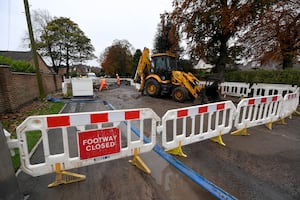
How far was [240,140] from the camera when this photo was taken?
362 cm

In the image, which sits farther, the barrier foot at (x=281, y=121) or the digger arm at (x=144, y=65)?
the digger arm at (x=144, y=65)

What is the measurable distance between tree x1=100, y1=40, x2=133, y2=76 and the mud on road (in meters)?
37.6

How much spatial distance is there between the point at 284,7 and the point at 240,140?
494 inches

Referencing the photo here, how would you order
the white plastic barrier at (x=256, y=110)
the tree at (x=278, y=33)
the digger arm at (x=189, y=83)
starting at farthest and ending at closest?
the tree at (x=278, y=33) < the digger arm at (x=189, y=83) < the white plastic barrier at (x=256, y=110)

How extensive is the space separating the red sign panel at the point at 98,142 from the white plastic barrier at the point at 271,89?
8.46 meters

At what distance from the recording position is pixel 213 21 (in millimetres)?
11859

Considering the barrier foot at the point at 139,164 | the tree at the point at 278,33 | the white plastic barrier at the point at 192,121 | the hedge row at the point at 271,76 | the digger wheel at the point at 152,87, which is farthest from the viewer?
the tree at the point at 278,33

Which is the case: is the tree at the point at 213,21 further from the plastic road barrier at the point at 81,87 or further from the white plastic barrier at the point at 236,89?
the plastic road barrier at the point at 81,87

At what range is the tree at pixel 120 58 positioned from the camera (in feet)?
125

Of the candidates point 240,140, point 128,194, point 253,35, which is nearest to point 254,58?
point 253,35

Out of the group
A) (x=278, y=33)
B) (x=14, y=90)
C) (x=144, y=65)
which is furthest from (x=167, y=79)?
(x=278, y=33)

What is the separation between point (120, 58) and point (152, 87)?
31.4 metres

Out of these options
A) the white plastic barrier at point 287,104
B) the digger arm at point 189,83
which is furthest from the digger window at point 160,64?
the white plastic barrier at point 287,104

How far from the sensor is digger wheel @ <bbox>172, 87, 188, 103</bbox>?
7.81 metres
